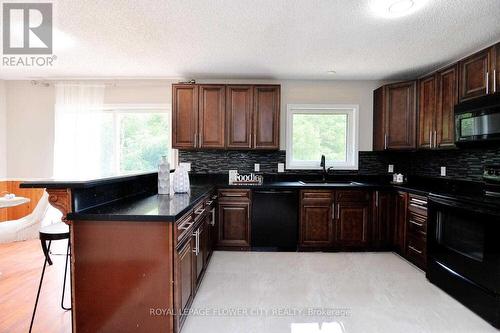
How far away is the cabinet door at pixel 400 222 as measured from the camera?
3.08 meters

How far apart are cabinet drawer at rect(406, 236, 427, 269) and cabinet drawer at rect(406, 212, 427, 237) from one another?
65 mm

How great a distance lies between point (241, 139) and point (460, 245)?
2.66 metres

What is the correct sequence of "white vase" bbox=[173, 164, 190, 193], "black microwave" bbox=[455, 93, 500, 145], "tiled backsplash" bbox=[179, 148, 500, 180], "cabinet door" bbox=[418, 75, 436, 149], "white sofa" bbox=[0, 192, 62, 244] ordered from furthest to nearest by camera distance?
1. "tiled backsplash" bbox=[179, 148, 500, 180]
2. "cabinet door" bbox=[418, 75, 436, 149]
3. "white sofa" bbox=[0, 192, 62, 244]
4. "white vase" bbox=[173, 164, 190, 193]
5. "black microwave" bbox=[455, 93, 500, 145]

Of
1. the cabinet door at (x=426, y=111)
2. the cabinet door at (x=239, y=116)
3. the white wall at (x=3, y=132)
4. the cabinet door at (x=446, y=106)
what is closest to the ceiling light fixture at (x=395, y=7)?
the cabinet door at (x=446, y=106)

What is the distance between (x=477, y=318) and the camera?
2.00 meters

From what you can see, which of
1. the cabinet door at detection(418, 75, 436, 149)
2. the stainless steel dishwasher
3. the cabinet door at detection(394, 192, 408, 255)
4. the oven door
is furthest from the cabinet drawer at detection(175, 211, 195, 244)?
the cabinet door at detection(418, 75, 436, 149)

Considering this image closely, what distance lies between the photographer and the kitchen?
1563mm

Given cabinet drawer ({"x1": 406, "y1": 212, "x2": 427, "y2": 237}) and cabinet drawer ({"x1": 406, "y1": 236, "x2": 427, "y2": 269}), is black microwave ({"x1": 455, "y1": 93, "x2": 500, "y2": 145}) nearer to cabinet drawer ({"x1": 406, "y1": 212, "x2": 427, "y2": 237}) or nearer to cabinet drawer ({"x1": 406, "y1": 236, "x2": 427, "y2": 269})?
cabinet drawer ({"x1": 406, "y1": 212, "x2": 427, "y2": 237})

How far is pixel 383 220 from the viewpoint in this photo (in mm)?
3324

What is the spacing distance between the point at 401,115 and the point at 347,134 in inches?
30.5

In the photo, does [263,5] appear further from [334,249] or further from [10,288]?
[10,288]

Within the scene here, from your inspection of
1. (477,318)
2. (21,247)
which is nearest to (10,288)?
(21,247)

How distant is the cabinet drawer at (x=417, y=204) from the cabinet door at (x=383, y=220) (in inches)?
13.2

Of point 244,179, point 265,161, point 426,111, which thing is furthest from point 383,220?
point 244,179
